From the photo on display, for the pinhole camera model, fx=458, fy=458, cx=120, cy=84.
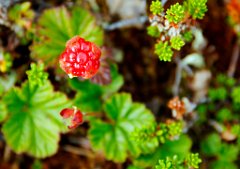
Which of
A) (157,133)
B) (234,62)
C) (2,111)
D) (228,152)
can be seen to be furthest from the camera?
(234,62)

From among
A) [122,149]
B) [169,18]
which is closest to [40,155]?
[122,149]

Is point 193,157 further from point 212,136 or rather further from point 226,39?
point 226,39

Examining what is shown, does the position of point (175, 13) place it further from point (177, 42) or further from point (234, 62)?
point (234, 62)

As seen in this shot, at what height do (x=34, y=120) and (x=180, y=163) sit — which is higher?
(x=34, y=120)

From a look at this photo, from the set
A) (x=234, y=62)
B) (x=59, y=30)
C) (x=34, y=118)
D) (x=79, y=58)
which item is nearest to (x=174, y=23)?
(x=79, y=58)

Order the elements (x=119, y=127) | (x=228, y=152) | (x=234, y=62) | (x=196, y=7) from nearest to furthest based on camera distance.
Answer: (x=196, y=7) → (x=119, y=127) → (x=228, y=152) → (x=234, y=62)

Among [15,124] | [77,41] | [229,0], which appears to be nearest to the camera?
[77,41]
